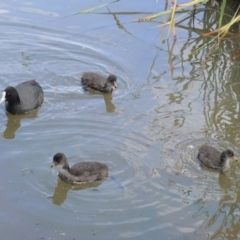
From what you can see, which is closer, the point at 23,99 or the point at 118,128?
the point at 118,128

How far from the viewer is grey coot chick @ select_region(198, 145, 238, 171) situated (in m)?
7.07

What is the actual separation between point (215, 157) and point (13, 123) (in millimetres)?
2689

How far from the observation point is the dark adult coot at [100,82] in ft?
29.5

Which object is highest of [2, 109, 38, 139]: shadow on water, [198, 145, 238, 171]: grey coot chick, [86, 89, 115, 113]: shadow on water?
[198, 145, 238, 171]: grey coot chick

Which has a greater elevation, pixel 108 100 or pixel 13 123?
pixel 108 100

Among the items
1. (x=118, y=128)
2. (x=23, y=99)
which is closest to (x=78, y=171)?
(x=118, y=128)

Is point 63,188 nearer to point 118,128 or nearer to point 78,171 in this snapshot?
point 78,171

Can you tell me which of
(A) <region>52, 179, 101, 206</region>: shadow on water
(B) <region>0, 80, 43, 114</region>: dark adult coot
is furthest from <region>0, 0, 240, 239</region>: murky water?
(B) <region>0, 80, 43, 114</region>: dark adult coot

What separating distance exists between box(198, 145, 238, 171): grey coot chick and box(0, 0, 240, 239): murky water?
103 millimetres

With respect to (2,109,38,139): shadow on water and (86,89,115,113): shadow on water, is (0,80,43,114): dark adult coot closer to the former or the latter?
(2,109,38,139): shadow on water

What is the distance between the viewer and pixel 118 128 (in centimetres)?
797

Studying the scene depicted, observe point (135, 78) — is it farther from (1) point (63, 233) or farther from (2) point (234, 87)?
(1) point (63, 233)

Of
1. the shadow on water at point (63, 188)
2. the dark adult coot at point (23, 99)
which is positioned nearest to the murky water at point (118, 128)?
the shadow on water at point (63, 188)

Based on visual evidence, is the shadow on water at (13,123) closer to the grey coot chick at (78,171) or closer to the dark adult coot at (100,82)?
the dark adult coot at (100,82)
